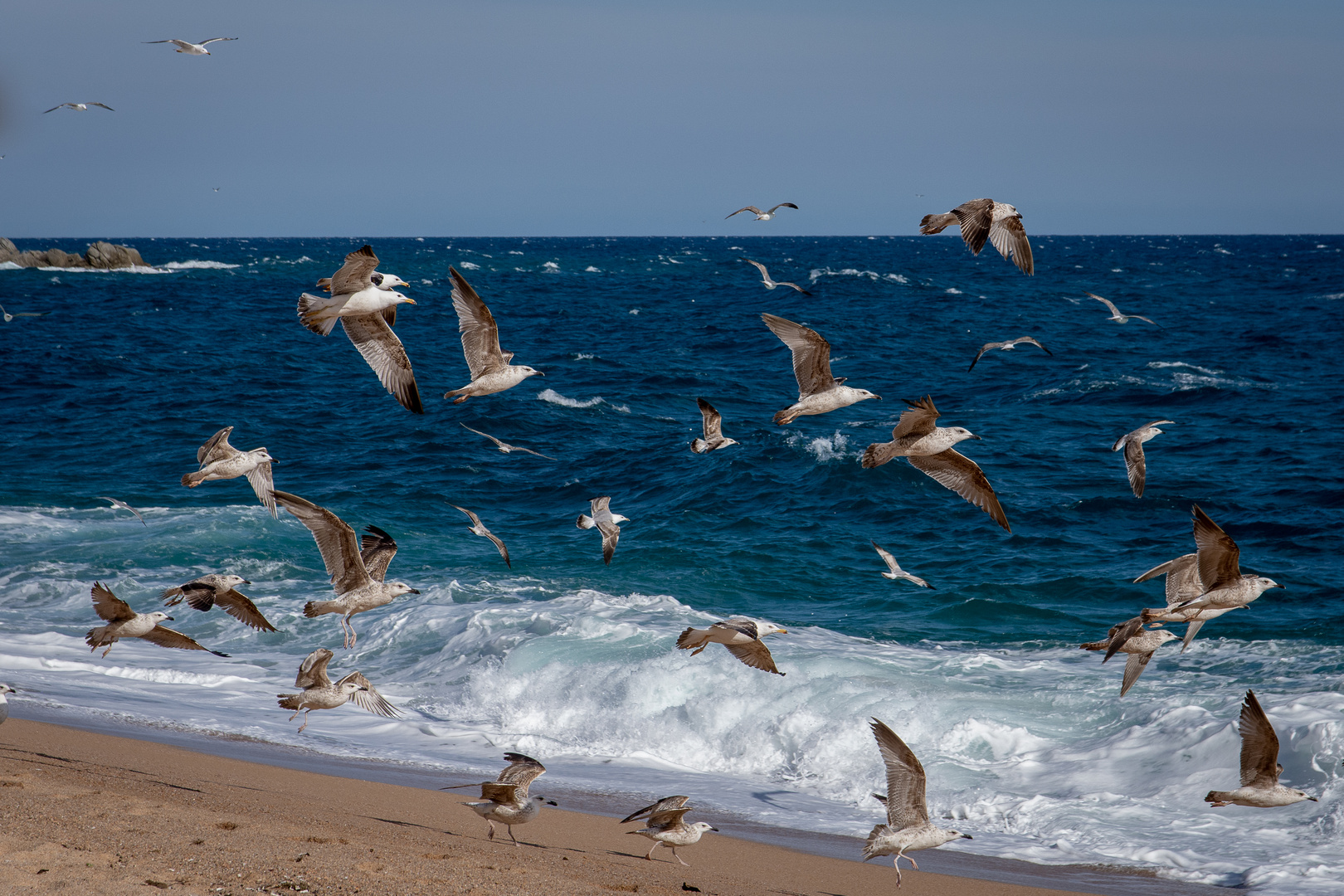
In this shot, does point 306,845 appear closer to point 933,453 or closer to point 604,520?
point 604,520

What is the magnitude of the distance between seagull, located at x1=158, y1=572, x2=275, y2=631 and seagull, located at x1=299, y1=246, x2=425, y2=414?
5.93ft

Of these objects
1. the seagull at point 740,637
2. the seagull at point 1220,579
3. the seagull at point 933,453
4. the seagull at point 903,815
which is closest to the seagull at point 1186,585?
the seagull at point 1220,579

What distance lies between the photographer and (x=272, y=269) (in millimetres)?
87250

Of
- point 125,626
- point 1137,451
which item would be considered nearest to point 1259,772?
point 1137,451

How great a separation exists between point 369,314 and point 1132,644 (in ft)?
19.0

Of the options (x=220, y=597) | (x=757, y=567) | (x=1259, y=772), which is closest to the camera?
(x=1259, y=772)

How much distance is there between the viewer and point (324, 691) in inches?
329

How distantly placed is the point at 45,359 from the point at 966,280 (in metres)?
45.9

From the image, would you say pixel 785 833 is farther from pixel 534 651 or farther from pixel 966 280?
pixel 966 280

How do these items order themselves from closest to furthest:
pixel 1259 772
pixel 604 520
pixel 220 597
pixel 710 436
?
pixel 1259 772 → pixel 220 597 → pixel 710 436 → pixel 604 520

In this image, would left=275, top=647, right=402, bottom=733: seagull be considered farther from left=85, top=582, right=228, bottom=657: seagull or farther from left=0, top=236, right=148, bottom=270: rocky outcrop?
left=0, top=236, right=148, bottom=270: rocky outcrop

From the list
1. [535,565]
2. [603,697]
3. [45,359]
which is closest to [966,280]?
[45,359]

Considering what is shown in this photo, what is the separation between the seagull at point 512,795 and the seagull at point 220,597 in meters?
2.24

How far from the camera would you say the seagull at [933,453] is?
804 centimetres
